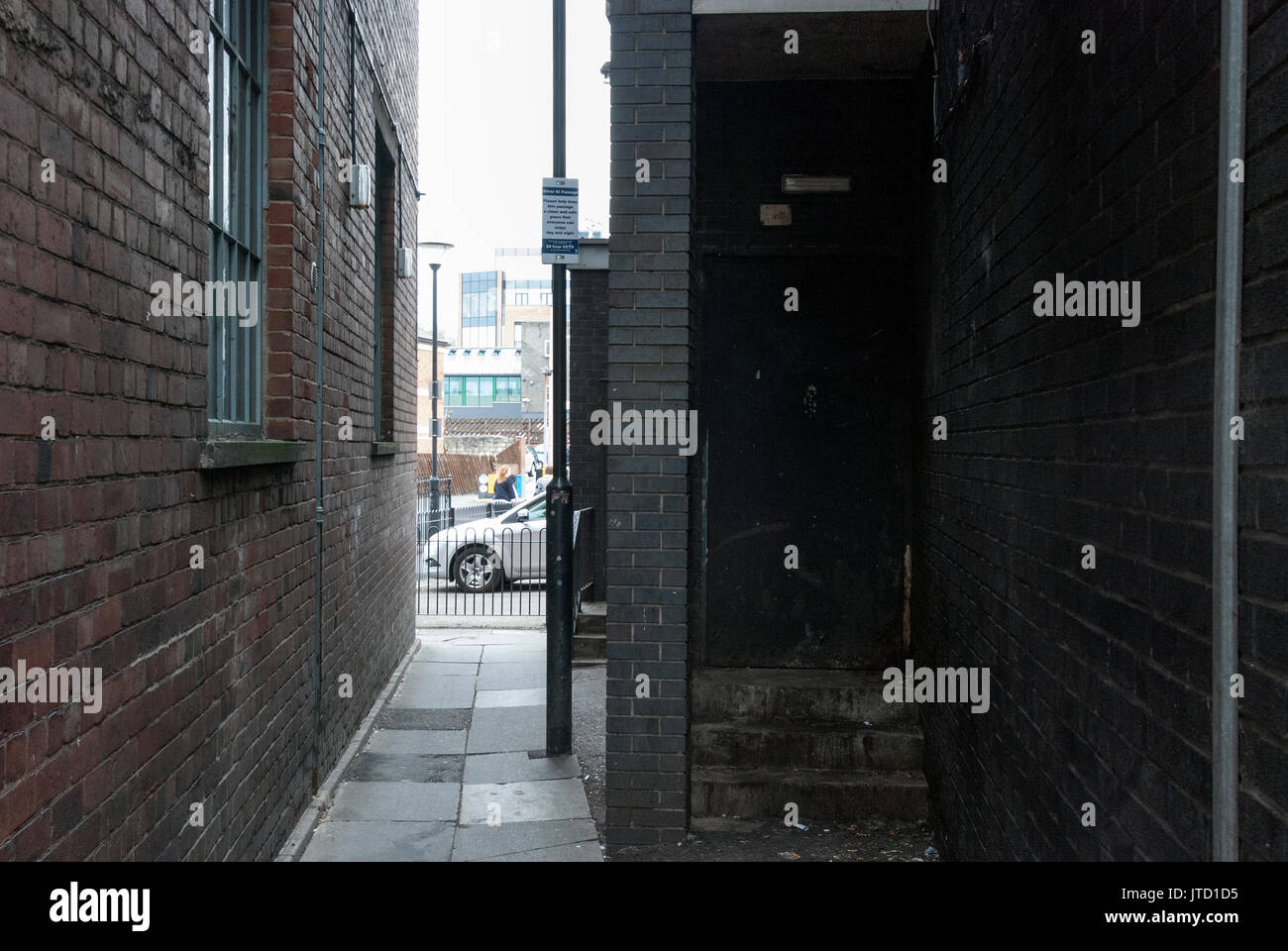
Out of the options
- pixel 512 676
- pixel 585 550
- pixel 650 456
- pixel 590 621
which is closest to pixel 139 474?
pixel 650 456

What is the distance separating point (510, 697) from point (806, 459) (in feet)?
12.1

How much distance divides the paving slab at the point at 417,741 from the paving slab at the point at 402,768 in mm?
124

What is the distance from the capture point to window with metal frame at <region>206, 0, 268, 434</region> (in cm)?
441

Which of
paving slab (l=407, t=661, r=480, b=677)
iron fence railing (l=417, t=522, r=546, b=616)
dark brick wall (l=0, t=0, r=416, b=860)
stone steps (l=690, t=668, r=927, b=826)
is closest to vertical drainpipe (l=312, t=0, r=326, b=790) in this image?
dark brick wall (l=0, t=0, r=416, b=860)

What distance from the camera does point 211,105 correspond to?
436cm

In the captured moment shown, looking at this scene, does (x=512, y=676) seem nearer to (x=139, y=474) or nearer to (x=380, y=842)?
(x=380, y=842)

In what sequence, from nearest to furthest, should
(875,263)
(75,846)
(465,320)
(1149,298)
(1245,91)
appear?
(1245,91) → (1149,298) → (75,846) → (875,263) → (465,320)

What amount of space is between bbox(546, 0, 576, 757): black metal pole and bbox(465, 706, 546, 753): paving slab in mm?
354

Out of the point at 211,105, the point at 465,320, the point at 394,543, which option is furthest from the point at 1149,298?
the point at 465,320

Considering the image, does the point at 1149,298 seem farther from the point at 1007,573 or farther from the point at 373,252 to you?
the point at 373,252

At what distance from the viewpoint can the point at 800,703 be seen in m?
6.13

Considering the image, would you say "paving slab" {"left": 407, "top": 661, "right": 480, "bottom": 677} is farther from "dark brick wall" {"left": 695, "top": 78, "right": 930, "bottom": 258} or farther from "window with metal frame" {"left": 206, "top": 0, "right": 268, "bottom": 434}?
"window with metal frame" {"left": 206, "top": 0, "right": 268, "bottom": 434}

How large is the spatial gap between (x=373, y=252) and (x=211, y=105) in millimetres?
4200

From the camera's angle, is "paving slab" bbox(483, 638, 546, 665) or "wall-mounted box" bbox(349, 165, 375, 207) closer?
"wall-mounted box" bbox(349, 165, 375, 207)
